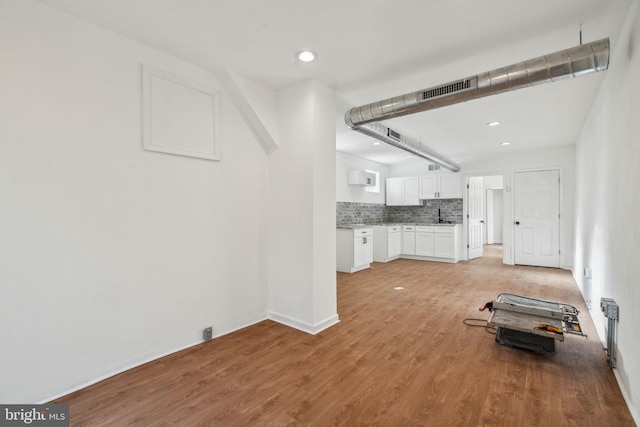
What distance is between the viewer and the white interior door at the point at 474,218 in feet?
24.0

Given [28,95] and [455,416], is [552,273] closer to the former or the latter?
[455,416]

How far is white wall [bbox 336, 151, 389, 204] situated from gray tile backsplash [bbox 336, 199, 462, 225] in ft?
0.47

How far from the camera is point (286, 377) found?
2.15m

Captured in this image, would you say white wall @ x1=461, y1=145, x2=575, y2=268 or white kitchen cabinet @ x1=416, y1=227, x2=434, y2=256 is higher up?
white wall @ x1=461, y1=145, x2=575, y2=268

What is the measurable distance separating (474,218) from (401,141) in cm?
432

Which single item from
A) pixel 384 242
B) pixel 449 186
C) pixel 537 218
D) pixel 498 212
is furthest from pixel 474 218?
pixel 498 212

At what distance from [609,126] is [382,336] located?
112 inches

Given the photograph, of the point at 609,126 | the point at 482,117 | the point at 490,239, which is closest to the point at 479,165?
the point at 482,117

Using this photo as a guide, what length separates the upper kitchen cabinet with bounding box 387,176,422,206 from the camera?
7.73 meters

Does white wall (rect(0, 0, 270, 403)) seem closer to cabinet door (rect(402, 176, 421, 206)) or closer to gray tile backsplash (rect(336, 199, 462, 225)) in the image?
gray tile backsplash (rect(336, 199, 462, 225))

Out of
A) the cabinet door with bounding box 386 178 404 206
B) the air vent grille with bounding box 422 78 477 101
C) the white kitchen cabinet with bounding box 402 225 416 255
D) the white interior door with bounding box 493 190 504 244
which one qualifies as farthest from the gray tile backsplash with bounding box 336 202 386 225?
the white interior door with bounding box 493 190 504 244

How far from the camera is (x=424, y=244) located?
7137 millimetres

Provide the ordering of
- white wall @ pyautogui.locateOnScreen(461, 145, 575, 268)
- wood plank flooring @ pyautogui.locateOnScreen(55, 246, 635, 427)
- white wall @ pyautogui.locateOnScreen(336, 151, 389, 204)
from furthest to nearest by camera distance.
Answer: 1. white wall @ pyautogui.locateOnScreen(336, 151, 389, 204)
2. white wall @ pyautogui.locateOnScreen(461, 145, 575, 268)
3. wood plank flooring @ pyautogui.locateOnScreen(55, 246, 635, 427)

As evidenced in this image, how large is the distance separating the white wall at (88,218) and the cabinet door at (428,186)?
240 inches
